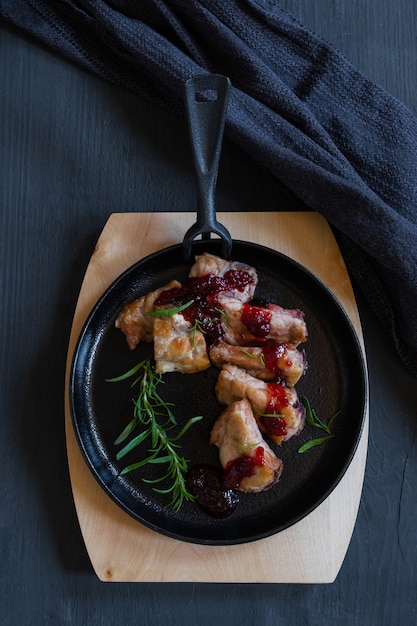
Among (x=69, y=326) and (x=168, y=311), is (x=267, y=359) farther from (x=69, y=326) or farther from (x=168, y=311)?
(x=69, y=326)

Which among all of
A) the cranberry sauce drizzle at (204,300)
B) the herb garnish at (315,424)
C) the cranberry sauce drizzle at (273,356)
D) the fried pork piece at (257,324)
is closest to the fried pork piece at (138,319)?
the cranberry sauce drizzle at (204,300)

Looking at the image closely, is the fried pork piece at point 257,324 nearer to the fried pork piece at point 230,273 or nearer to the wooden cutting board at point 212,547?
the fried pork piece at point 230,273

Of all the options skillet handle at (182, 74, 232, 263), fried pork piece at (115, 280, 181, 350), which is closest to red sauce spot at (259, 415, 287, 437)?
fried pork piece at (115, 280, 181, 350)

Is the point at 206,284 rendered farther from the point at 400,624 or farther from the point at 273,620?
the point at 400,624

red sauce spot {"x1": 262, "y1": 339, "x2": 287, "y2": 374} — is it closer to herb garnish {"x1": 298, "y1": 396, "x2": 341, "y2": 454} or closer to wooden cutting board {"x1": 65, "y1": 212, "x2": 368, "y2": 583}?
herb garnish {"x1": 298, "y1": 396, "x2": 341, "y2": 454}

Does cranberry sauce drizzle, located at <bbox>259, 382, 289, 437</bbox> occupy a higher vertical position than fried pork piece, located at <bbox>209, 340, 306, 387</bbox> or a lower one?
lower

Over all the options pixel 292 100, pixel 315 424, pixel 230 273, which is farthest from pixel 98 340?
pixel 292 100
